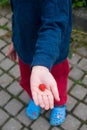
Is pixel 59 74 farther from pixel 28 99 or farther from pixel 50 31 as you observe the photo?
pixel 50 31

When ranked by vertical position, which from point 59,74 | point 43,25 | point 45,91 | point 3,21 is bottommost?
point 3,21

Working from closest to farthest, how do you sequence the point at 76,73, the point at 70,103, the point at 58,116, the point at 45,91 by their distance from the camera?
the point at 45,91, the point at 58,116, the point at 70,103, the point at 76,73

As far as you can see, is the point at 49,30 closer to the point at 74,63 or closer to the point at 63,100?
the point at 63,100

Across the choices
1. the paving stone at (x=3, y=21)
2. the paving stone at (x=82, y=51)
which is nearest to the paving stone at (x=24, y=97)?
the paving stone at (x=82, y=51)

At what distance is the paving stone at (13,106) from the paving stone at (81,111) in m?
0.52

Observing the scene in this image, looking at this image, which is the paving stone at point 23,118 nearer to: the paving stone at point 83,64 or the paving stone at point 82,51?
the paving stone at point 83,64

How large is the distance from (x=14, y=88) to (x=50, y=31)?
5.29 ft

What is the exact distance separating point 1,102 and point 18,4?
4.50 ft

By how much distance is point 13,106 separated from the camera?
2889 millimetres

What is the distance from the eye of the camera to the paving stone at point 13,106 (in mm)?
2842

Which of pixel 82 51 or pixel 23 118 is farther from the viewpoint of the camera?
pixel 82 51

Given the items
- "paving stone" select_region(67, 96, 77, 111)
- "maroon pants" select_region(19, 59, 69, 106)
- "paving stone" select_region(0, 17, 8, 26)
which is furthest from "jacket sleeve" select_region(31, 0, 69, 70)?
"paving stone" select_region(0, 17, 8, 26)

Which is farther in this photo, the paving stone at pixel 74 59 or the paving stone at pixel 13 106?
the paving stone at pixel 74 59

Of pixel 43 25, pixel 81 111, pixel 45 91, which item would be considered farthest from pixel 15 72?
pixel 45 91
